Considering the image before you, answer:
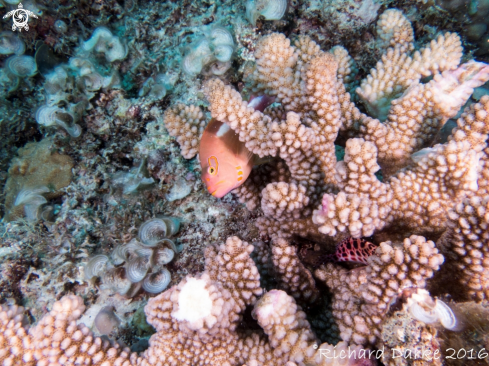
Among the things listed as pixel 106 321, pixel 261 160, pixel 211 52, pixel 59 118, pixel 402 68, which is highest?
pixel 402 68

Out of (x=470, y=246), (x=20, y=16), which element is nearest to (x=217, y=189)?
(x=470, y=246)

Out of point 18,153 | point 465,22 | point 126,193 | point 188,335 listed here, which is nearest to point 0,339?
point 188,335

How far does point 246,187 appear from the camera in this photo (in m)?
2.86

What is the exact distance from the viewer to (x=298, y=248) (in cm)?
280

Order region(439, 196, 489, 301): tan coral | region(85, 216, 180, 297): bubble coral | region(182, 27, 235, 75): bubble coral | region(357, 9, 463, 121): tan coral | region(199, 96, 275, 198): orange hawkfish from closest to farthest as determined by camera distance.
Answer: region(439, 196, 489, 301): tan coral < region(199, 96, 275, 198): orange hawkfish < region(357, 9, 463, 121): tan coral < region(85, 216, 180, 297): bubble coral < region(182, 27, 235, 75): bubble coral

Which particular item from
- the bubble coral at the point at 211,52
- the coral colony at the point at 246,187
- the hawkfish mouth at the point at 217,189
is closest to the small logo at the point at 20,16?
the coral colony at the point at 246,187

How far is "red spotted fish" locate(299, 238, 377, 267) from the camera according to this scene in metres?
2.25

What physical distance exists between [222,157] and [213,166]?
119 mm

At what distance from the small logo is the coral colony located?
34 mm

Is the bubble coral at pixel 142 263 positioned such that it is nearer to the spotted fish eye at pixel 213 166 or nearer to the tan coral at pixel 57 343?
the tan coral at pixel 57 343

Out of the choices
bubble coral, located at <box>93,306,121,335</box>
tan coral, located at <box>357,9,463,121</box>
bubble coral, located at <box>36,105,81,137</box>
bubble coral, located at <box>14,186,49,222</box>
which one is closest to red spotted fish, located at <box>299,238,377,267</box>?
tan coral, located at <box>357,9,463,121</box>

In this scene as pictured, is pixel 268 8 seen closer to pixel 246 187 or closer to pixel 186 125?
pixel 186 125

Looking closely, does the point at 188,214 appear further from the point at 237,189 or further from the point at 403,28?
the point at 403,28

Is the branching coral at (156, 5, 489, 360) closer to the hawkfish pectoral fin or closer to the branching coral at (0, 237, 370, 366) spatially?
the hawkfish pectoral fin
